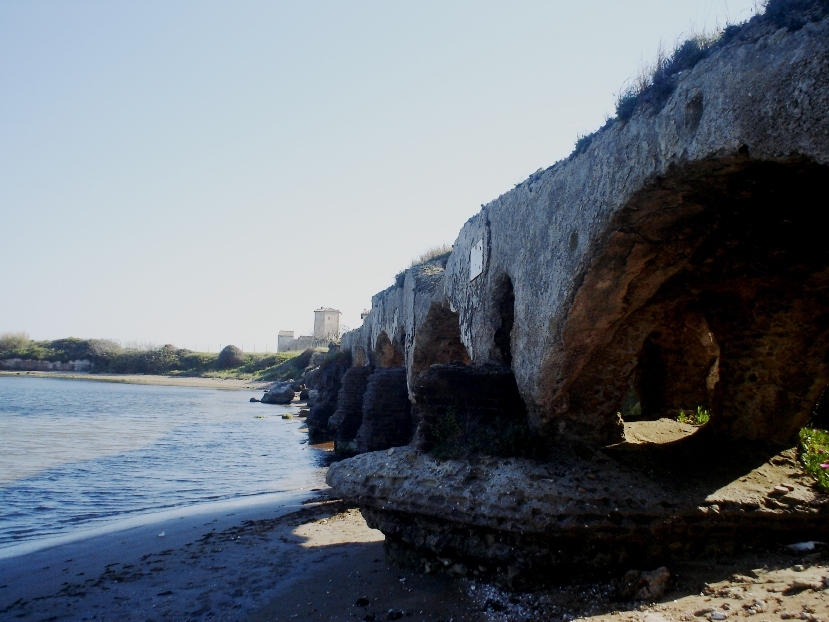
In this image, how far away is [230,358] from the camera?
67.2 m

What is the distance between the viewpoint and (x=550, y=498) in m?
4.91

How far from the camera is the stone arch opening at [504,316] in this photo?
7.09 metres

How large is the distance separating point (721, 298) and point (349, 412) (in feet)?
35.3

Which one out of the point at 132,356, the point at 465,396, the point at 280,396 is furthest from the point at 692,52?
the point at 132,356

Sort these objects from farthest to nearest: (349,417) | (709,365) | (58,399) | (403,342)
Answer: (58,399) → (349,417) → (403,342) → (709,365)

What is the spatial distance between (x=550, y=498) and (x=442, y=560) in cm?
108

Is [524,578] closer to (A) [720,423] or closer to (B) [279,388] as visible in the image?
(A) [720,423]

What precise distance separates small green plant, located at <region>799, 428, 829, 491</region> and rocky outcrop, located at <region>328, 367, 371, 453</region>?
33.8 ft

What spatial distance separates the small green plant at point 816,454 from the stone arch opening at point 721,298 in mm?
192

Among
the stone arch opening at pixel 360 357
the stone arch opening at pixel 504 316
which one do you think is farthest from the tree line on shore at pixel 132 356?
the stone arch opening at pixel 504 316

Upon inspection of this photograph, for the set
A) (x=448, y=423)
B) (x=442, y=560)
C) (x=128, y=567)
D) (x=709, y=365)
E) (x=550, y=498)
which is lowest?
(x=128, y=567)

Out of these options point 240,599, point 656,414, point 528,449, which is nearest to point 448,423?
point 528,449

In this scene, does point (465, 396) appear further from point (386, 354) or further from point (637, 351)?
point (386, 354)

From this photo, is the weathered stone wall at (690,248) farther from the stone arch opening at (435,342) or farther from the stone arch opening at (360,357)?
the stone arch opening at (360,357)
